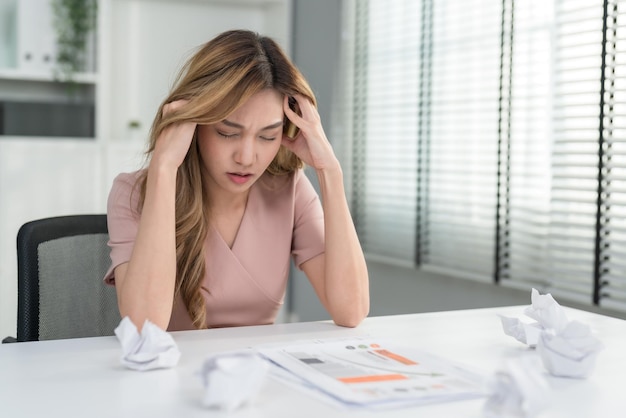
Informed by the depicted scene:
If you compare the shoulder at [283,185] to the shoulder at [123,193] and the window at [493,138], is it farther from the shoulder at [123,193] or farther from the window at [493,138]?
the window at [493,138]

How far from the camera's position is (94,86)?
151 inches

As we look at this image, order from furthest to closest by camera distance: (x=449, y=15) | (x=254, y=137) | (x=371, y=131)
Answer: (x=371, y=131) < (x=449, y=15) < (x=254, y=137)

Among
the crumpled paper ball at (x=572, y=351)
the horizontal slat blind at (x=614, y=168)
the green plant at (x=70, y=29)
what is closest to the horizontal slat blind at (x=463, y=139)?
the horizontal slat blind at (x=614, y=168)

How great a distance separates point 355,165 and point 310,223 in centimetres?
213

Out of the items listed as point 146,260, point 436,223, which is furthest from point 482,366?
point 436,223

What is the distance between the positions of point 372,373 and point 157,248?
1.95ft

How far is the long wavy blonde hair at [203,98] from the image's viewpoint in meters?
1.69

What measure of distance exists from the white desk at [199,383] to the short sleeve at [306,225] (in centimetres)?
29

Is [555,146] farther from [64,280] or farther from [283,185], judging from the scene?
[64,280]

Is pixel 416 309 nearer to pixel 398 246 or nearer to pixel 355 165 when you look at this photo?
pixel 398 246

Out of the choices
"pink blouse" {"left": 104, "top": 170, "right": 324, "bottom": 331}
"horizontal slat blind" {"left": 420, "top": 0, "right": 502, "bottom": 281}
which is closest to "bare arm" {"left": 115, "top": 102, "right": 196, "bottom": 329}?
"pink blouse" {"left": 104, "top": 170, "right": 324, "bottom": 331}

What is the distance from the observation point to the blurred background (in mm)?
2695

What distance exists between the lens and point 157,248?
161cm

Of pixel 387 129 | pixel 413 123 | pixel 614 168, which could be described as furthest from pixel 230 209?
pixel 387 129
